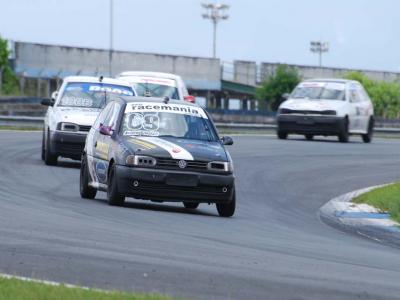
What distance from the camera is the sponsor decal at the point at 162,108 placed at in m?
17.9

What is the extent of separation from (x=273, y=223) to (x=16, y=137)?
16.6 m

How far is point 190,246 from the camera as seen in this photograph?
39.7 ft

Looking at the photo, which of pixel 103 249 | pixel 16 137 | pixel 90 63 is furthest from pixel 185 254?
pixel 90 63

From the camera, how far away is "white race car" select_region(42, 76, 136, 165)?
24.3 metres

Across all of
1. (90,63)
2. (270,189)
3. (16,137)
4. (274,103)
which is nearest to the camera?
(270,189)

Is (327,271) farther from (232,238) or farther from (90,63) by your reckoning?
(90,63)

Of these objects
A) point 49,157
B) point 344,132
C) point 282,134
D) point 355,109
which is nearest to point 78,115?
point 49,157

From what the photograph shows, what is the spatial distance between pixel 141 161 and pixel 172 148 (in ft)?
1.40

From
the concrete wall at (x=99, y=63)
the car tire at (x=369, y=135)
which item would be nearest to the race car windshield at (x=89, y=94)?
the car tire at (x=369, y=135)

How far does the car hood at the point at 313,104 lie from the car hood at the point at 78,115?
1215 centimetres

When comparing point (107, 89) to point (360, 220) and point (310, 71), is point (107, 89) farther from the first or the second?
point (310, 71)

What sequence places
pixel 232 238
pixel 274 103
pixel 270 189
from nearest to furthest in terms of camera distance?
1. pixel 232 238
2. pixel 270 189
3. pixel 274 103

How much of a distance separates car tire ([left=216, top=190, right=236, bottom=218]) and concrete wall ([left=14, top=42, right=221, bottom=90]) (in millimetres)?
51737

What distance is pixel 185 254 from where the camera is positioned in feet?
37.4
